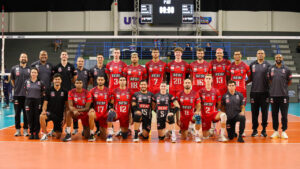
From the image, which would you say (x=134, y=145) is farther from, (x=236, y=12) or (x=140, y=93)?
(x=236, y=12)

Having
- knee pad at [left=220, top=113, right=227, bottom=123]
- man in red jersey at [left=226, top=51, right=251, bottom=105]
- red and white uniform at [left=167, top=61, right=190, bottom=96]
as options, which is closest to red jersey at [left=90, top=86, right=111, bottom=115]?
red and white uniform at [left=167, top=61, right=190, bottom=96]

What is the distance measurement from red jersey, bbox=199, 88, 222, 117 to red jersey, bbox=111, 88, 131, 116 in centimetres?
195

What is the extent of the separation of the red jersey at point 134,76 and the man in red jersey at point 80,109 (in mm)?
1316

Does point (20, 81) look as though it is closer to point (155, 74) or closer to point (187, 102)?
point (155, 74)

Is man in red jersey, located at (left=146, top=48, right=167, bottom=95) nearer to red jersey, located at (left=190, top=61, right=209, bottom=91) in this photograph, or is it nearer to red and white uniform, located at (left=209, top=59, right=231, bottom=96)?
red jersey, located at (left=190, top=61, right=209, bottom=91)

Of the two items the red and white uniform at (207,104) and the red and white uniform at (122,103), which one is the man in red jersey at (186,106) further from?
the red and white uniform at (122,103)

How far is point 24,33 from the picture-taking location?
2506 cm

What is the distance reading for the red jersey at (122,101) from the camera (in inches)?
307

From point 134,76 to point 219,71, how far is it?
8.02 ft

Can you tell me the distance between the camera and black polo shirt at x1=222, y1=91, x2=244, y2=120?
298 inches

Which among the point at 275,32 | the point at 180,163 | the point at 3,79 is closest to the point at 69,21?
the point at 3,79

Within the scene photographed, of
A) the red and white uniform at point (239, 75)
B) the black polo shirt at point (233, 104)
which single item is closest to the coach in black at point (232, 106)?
the black polo shirt at point (233, 104)

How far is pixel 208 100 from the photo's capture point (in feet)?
25.6

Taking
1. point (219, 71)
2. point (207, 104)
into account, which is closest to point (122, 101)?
point (207, 104)
